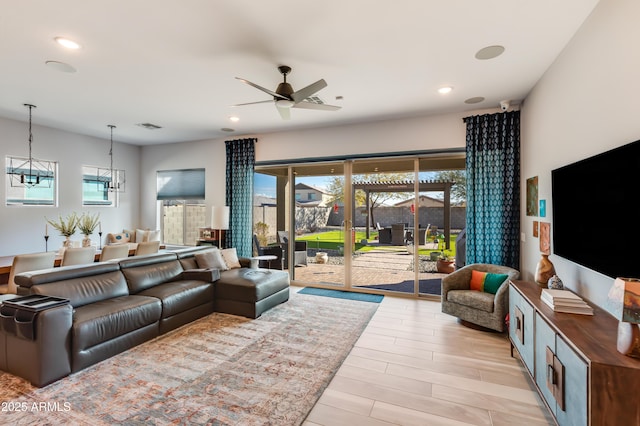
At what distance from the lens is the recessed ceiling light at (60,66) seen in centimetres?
304

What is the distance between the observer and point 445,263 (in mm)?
5762

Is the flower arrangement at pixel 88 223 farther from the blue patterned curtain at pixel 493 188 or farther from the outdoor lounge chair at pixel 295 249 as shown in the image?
the blue patterned curtain at pixel 493 188

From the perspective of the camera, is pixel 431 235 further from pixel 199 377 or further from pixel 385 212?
pixel 199 377

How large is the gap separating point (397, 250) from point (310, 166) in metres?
2.49

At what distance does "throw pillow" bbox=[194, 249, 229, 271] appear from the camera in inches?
177

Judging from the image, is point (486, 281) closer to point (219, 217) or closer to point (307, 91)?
point (307, 91)

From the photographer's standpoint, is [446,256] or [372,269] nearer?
[446,256]

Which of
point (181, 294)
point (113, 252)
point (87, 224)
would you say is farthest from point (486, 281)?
point (87, 224)

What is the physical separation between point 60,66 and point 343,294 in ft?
15.3

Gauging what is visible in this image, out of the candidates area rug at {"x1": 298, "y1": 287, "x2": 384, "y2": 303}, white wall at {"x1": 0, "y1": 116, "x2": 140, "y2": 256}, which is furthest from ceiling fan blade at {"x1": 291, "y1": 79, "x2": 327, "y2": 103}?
white wall at {"x1": 0, "y1": 116, "x2": 140, "y2": 256}

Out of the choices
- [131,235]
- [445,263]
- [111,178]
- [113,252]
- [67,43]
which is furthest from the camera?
[111,178]

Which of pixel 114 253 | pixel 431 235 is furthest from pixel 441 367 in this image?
pixel 114 253

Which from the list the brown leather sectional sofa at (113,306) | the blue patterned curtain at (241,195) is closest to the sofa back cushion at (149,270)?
the brown leather sectional sofa at (113,306)

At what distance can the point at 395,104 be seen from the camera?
4234mm
